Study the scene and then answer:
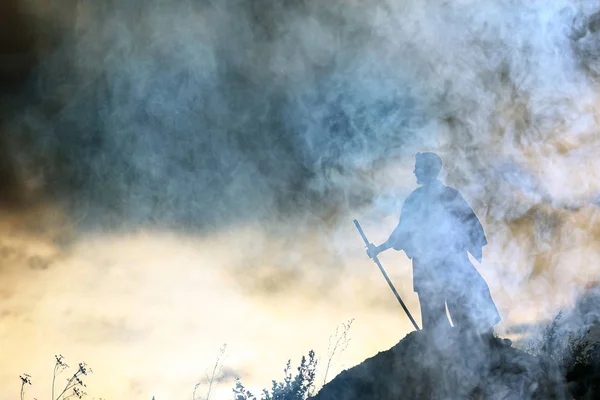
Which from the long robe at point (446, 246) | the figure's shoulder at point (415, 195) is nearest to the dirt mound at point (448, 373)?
the long robe at point (446, 246)

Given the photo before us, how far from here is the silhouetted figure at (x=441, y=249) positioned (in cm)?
836

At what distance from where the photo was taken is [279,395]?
31.6 feet

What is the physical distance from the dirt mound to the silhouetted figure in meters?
0.29

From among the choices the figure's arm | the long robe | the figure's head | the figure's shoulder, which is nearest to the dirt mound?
the long robe

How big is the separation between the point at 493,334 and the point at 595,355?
1306mm

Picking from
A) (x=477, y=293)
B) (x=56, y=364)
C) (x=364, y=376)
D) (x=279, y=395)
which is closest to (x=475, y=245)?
(x=477, y=293)

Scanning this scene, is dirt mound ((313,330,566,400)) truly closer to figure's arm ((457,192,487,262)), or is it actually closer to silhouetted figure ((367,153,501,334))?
silhouetted figure ((367,153,501,334))

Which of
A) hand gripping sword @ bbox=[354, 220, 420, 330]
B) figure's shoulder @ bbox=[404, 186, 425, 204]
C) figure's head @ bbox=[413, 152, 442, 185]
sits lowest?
hand gripping sword @ bbox=[354, 220, 420, 330]

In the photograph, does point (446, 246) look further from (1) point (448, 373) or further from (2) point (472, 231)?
(1) point (448, 373)

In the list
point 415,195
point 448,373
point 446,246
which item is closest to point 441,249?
point 446,246

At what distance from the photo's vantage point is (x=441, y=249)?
340 inches

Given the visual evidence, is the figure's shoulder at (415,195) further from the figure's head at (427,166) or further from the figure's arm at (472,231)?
the figure's arm at (472,231)

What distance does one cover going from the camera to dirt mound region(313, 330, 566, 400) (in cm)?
779

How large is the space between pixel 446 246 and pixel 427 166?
1.17 m
